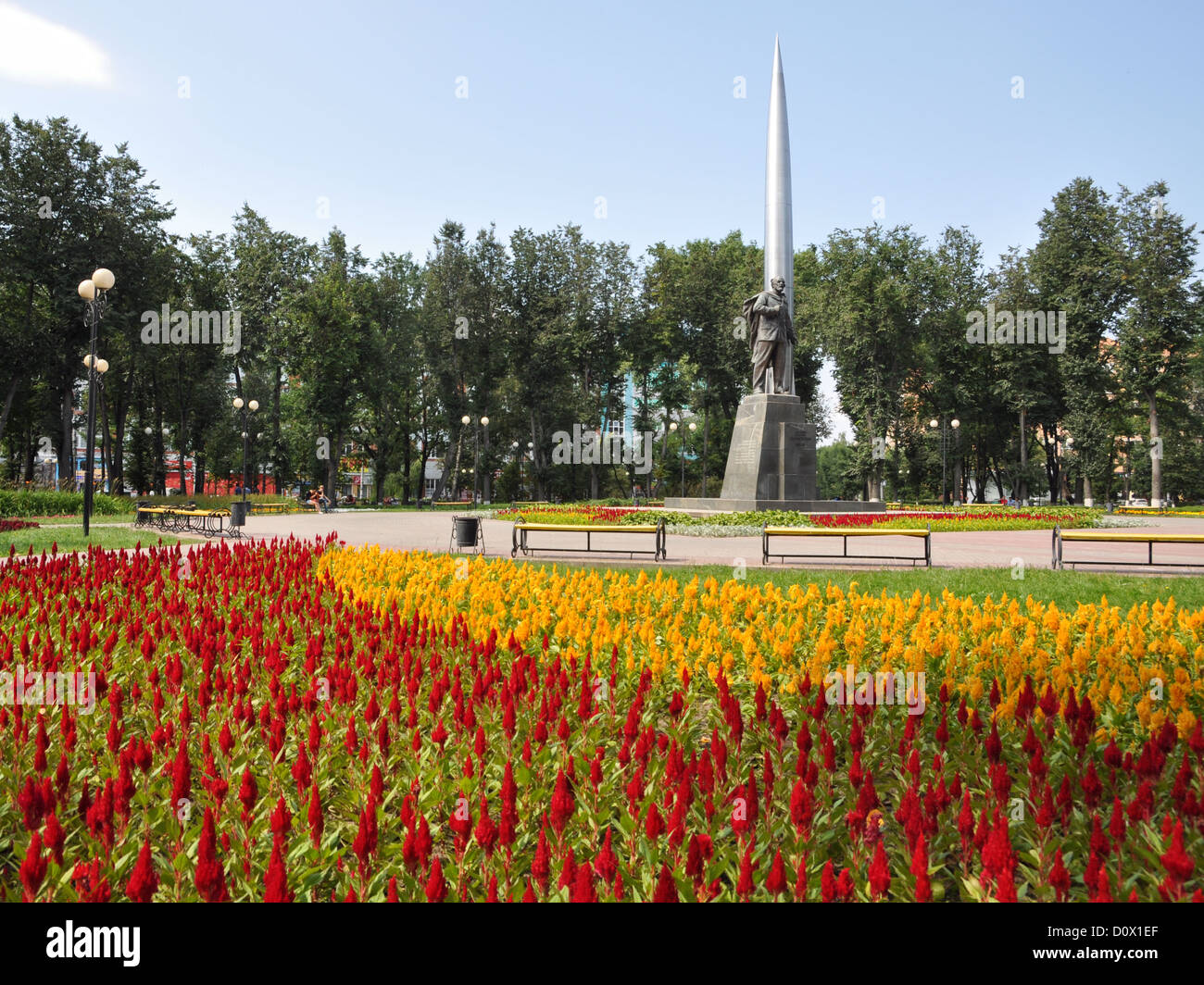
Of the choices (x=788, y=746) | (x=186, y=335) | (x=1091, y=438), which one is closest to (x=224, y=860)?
(x=788, y=746)

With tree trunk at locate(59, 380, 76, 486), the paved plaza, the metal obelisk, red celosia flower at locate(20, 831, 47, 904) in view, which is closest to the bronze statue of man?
the metal obelisk

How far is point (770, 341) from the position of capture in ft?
80.0

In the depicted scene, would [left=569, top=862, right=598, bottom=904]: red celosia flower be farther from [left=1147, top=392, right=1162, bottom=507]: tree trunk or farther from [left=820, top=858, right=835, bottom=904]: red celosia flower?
[left=1147, top=392, right=1162, bottom=507]: tree trunk

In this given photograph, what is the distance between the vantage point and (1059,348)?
45.9 meters

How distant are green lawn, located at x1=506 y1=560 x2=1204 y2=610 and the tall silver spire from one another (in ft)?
69.7

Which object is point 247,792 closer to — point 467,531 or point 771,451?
point 467,531

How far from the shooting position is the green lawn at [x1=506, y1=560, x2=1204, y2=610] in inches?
360

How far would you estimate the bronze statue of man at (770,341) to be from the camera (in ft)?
80.3

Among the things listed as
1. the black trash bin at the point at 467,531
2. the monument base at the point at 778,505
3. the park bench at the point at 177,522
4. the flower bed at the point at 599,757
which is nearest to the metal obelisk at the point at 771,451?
the monument base at the point at 778,505

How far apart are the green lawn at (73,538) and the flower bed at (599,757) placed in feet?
33.7

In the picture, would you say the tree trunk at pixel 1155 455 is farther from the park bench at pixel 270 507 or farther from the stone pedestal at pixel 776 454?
the park bench at pixel 270 507

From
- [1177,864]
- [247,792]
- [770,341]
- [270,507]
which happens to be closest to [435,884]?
[247,792]

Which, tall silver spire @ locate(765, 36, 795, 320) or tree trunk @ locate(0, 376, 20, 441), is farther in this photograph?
tree trunk @ locate(0, 376, 20, 441)

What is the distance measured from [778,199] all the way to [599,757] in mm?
32021
